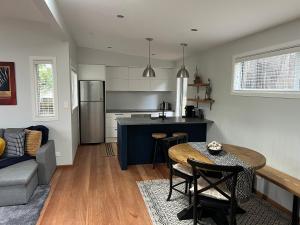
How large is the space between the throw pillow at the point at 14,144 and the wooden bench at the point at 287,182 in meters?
3.46

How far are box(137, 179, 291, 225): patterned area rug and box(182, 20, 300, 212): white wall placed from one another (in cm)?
22

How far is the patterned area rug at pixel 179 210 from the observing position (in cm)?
259

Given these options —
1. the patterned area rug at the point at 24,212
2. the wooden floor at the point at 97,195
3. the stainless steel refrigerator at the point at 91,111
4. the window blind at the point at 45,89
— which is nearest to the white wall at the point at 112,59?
the stainless steel refrigerator at the point at 91,111

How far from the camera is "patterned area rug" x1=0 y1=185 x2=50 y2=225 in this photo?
254 centimetres

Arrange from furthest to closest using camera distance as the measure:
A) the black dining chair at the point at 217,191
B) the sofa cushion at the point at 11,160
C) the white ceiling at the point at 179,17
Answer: the sofa cushion at the point at 11,160 < the white ceiling at the point at 179,17 < the black dining chair at the point at 217,191

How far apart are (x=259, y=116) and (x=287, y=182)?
1.01m

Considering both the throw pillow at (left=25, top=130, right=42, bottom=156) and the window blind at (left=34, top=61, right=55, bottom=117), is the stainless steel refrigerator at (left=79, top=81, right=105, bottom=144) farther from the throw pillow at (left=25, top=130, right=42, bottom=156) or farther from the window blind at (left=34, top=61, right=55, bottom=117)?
the throw pillow at (left=25, top=130, right=42, bottom=156)

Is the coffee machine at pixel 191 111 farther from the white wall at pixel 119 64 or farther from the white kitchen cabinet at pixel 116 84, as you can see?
the white kitchen cabinet at pixel 116 84

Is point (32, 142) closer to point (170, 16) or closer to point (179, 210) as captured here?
point (179, 210)

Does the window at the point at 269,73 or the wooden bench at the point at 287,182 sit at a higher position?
the window at the point at 269,73

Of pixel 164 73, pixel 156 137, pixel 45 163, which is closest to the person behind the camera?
pixel 45 163

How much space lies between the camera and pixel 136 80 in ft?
21.5

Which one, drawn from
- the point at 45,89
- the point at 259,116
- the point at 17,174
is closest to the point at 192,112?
the point at 259,116

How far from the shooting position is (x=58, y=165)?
420 cm
